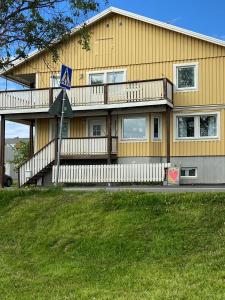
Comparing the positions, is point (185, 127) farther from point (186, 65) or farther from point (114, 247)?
point (114, 247)

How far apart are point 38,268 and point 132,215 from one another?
2104 millimetres

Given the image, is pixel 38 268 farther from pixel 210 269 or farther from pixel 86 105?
pixel 86 105

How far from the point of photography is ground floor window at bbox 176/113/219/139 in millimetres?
26734

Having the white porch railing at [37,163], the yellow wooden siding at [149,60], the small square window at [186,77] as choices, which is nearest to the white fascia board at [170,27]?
the yellow wooden siding at [149,60]

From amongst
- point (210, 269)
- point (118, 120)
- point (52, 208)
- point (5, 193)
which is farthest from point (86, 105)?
point (210, 269)

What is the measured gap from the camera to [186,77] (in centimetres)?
2733

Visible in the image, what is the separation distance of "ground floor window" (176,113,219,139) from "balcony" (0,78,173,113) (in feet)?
4.76

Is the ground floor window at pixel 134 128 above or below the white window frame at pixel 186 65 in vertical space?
below

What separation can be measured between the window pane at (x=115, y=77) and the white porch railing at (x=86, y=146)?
11.2 ft

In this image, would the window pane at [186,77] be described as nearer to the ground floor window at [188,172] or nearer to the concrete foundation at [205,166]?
the concrete foundation at [205,166]

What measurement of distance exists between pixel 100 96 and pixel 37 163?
14.9 ft

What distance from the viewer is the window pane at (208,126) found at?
26.7 metres

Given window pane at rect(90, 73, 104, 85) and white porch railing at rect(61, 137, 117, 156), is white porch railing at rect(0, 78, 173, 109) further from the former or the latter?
→ window pane at rect(90, 73, 104, 85)

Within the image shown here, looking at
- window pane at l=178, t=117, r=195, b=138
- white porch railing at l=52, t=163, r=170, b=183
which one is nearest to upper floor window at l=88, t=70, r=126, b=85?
window pane at l=178, t=117, r=195, b=138
